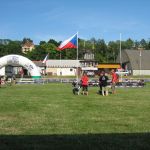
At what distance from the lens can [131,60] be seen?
12612cm

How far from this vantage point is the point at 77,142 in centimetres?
914

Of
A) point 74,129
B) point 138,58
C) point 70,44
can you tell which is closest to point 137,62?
point 138,58

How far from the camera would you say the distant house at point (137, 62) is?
124188 millimetres

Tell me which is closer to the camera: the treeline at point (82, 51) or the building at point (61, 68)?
the building at point (61, 68)

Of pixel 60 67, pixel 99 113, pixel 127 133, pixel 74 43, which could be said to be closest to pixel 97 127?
pixel 127 133

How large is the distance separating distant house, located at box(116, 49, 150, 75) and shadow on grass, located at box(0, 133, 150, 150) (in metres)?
113

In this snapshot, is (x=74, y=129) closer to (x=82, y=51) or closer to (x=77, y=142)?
(x=77, y=142)

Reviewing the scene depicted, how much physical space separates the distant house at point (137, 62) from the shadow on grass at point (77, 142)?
11328 centimetres

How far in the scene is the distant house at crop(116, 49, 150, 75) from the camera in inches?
4889

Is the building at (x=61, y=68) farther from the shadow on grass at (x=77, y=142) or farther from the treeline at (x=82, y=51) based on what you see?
the shadow on grass at (x=77, y=142)

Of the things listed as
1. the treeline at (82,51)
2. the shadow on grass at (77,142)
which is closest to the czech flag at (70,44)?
the shadow on grass at (77,142)

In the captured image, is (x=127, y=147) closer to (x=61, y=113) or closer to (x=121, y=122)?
(x=121, y=122)

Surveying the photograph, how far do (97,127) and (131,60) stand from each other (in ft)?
379

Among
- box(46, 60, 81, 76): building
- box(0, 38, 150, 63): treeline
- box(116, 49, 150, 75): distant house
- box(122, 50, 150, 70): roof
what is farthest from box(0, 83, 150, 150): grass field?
box(0, 38, 150, 63): treeline
